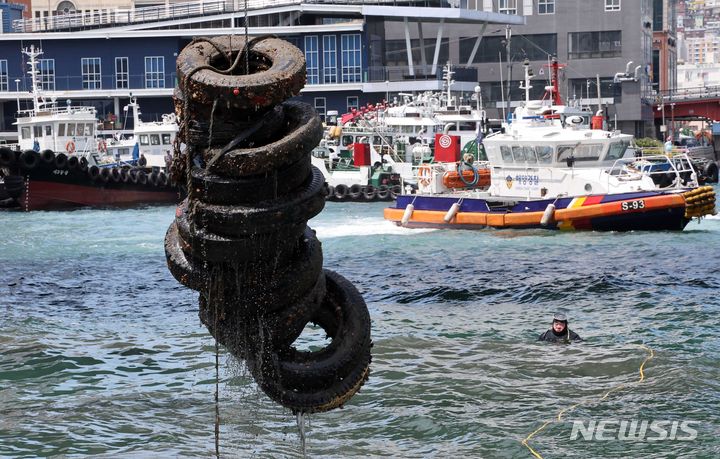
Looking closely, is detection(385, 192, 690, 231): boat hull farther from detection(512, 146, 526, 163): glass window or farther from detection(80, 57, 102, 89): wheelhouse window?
detection(80, 57, 102, 89): wheelhouse window

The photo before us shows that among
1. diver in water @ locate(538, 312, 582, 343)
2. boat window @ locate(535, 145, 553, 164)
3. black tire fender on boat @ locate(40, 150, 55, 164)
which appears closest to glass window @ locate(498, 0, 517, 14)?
black tire fender on boat @ locate(40, 150, 55, 164)

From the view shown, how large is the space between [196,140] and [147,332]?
38.2 feet

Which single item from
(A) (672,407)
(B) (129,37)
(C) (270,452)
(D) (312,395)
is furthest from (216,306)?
(B) (129,37)

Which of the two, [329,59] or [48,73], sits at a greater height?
[329,59]

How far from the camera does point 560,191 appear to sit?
1326 inches

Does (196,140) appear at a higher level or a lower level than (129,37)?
lower

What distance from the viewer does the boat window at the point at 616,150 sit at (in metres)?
33.5

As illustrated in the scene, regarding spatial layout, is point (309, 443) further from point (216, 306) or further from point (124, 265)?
point (124, 265)

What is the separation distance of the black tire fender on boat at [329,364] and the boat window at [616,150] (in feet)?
81.5

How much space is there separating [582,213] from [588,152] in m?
2.13

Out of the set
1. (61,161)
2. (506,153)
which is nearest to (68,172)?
(61,161)

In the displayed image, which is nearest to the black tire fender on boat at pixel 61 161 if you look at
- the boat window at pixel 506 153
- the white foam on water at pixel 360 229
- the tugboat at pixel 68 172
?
the tugboat at pixel 68 172

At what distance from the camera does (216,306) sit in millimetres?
8758

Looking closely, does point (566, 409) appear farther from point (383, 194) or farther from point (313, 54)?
point (313, 54)
